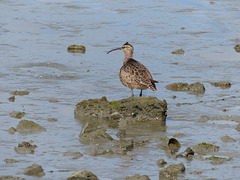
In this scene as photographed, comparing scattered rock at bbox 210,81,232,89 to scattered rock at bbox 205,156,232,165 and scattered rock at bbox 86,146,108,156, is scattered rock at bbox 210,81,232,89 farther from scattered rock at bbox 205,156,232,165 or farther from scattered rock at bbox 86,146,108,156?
scattered rock at bbox 86,146,108,156

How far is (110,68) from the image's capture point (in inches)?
647

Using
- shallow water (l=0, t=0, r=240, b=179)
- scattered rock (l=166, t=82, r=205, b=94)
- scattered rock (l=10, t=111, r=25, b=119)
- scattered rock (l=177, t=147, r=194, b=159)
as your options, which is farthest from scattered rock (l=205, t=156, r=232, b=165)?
scattered rock (l=166, t=82, r=205, b=94)

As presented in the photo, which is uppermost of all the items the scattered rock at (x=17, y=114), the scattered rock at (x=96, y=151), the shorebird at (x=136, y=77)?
the shorebird at (x=136, y=77)

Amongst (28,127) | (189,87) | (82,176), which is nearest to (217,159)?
(82,176)

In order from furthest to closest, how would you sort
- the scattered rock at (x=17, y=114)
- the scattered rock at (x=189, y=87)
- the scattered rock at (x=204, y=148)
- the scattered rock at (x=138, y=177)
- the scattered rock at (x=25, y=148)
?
the scattered rock at (x=189, y=87) < the scattered rock at (x=17, y=114) < the scattered rock at (x=204, y=148) < the scattered rock at (x=25, y=148) < the scattered rock at (x=138, y=177)

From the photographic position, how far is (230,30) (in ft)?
74.3

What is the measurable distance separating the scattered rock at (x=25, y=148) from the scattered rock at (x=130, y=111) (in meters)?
2.16

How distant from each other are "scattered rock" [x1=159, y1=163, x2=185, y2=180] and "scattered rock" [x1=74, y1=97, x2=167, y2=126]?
3.11 metres

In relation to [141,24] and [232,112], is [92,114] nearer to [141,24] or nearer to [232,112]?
[232,112]

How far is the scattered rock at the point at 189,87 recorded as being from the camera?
14.1m

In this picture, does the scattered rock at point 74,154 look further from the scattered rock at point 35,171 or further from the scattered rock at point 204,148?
the scattered rock at point 204,148

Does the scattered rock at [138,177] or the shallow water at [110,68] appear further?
the shallow water at [110,68]

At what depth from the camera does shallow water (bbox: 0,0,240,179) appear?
9031mm

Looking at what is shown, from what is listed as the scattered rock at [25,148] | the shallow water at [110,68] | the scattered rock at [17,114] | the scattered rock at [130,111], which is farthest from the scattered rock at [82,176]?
the scattered rock at [17,114]
